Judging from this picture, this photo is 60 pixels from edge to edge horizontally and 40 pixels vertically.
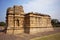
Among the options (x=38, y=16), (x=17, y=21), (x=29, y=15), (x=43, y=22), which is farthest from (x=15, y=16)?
(x=43, y=22)

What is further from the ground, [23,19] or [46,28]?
[23,19]

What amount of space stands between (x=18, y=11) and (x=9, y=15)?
192cm

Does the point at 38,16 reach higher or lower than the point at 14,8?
lower

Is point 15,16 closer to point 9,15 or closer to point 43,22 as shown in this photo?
point 9,15

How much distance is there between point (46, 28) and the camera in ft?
84.8

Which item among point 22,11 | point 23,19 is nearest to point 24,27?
point 23,19

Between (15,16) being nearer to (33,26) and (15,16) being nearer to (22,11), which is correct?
(22,11)

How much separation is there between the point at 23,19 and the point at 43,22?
16.0 feet

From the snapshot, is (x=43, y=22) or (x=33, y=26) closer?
(x=33, y=26)

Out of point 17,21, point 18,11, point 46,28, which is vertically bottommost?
point 46,28

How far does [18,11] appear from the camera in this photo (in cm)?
2228

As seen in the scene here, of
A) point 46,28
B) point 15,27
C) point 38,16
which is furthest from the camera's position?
point 46,28

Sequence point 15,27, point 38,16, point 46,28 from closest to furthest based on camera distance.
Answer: point 15,27
point 38,16
point 46,28

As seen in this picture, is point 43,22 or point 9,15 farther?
point 43,22
